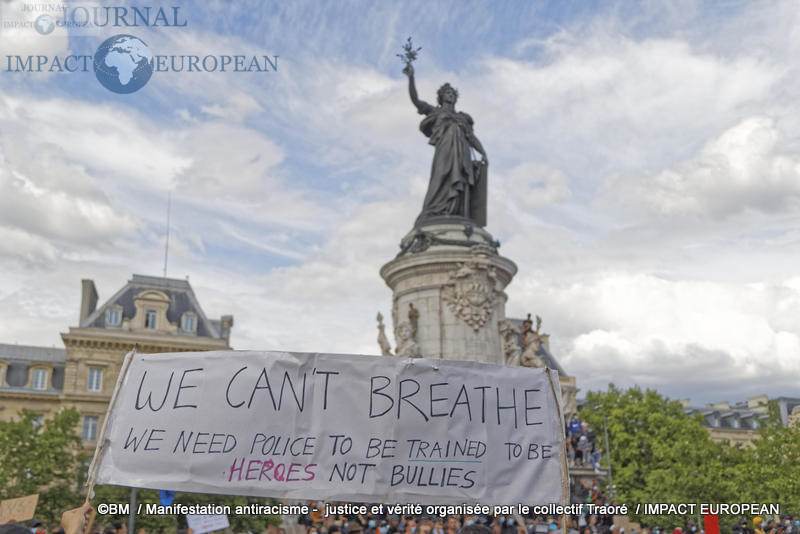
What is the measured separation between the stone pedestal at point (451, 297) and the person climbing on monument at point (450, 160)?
2016mm

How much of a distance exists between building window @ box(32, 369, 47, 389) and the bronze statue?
130 feet

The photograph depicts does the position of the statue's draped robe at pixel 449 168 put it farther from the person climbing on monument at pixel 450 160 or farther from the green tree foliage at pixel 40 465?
the green tree foliage at pixel 40 465

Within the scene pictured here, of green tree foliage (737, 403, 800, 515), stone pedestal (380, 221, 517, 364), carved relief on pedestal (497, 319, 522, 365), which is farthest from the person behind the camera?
green tree foliage (737, 403, 800, 515)

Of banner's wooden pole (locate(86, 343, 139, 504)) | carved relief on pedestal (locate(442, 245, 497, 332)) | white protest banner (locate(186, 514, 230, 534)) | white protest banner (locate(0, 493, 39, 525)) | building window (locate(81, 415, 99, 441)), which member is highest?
carved relief on pedestal (locate(442, 245, 497, 332))

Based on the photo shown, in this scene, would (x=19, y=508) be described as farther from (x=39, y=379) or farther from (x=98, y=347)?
(x=39, y=379)

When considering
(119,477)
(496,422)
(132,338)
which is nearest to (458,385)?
(496,422)

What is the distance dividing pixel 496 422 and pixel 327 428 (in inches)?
63.8

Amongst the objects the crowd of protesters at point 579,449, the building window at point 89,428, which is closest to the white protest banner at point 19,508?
the crowd of protesters at point 579,449

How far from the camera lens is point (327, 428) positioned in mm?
6785

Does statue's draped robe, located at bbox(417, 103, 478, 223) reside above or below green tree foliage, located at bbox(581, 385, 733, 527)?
above

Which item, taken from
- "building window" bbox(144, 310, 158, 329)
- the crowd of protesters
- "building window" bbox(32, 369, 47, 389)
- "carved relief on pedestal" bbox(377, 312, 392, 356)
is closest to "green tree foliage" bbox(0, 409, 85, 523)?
"building window" bbox(32, 369, 47, 389)

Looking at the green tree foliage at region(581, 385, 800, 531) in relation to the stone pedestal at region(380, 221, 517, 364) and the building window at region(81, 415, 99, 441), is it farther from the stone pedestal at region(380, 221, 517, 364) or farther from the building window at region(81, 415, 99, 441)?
the building window at region(81, 415, 99, 441)

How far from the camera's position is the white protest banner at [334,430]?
6.58 metres

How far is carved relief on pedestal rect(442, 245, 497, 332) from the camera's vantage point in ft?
76.5
